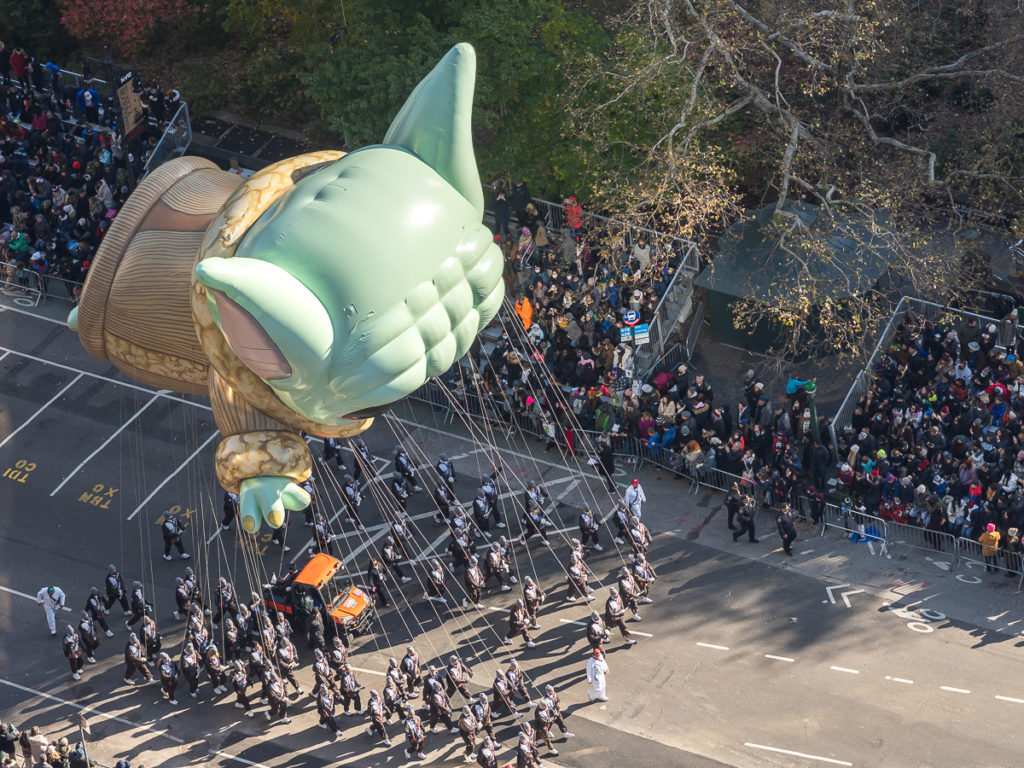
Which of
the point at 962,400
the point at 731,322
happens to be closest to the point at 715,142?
the point at 731,322

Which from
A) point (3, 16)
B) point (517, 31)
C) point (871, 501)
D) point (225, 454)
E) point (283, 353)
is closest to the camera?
point (283, 353)

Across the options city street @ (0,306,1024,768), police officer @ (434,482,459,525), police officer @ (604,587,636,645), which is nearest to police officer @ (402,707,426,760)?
city street @ (0,306,1024,768)

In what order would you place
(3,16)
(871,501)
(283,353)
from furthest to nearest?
1. (3,16)
2. (871,501)
3. (283,353)

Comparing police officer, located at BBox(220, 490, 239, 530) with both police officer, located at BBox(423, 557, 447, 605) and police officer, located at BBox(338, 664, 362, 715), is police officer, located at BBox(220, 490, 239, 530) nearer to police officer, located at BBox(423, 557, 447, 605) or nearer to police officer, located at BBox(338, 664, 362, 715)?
police officer, located at BBox(423, 557, 447, 605)

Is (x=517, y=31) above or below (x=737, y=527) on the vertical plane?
above

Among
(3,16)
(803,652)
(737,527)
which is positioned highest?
(3,16)

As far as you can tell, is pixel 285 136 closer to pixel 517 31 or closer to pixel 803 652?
pixel 517 31

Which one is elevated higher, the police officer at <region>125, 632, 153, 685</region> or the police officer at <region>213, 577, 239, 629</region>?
the police officer at <region>213, 577, 239, 629</region>

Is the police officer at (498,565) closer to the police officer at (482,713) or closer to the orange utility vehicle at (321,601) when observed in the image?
the orange utility vehicle at (321,601)
